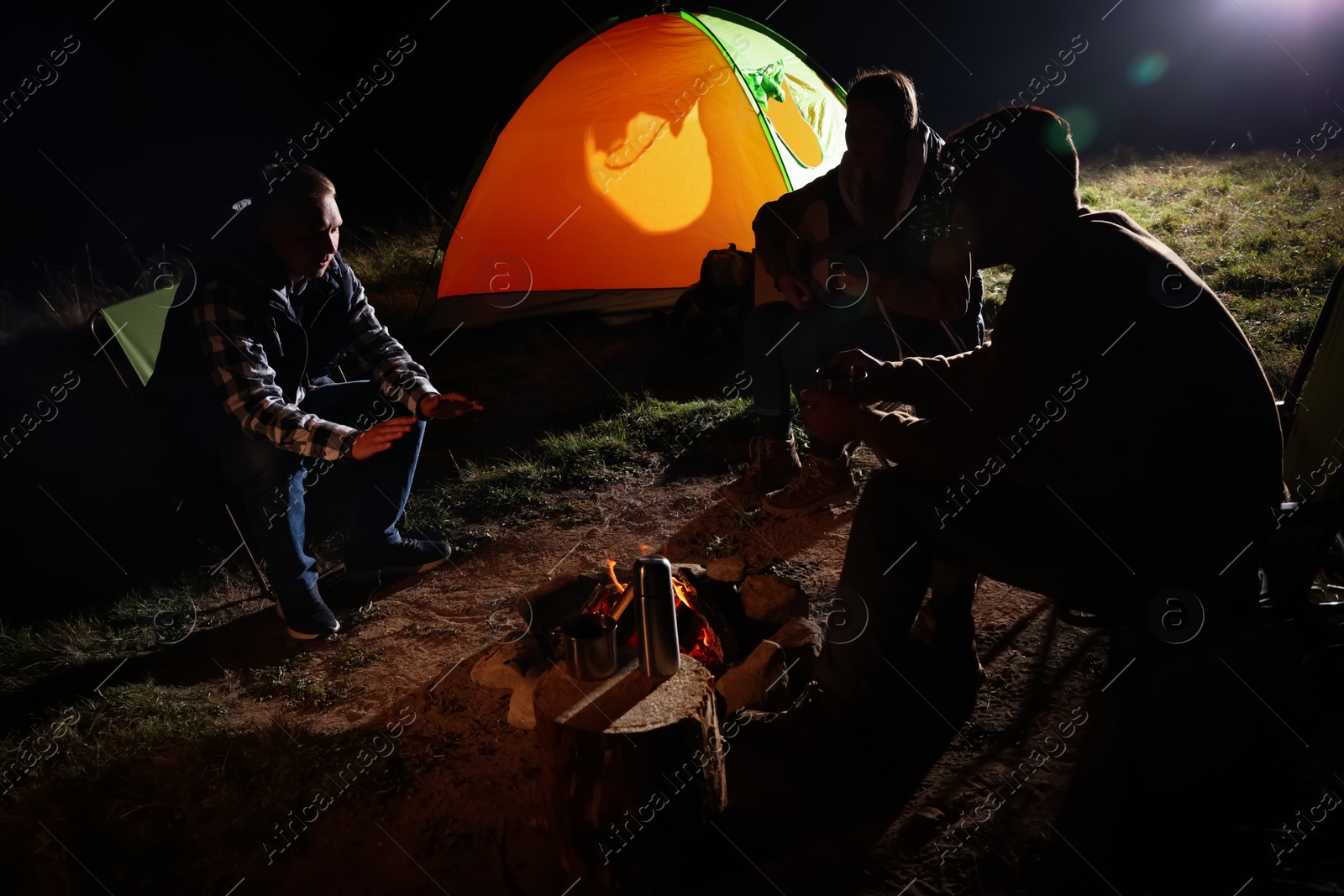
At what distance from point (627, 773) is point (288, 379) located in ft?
7.36

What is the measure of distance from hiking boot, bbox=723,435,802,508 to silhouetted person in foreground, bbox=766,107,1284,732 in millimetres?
1899

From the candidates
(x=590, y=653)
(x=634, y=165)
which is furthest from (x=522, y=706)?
(x=634, y=165)

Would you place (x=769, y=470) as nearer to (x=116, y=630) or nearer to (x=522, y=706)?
(x=522, y=706)

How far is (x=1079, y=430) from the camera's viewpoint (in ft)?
5.68

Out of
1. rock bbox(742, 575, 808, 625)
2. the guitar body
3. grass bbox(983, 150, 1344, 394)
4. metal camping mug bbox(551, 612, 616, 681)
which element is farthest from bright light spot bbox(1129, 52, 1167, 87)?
metal camping mug bbox(551, 612, 616, 681)

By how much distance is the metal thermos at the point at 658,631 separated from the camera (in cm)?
195

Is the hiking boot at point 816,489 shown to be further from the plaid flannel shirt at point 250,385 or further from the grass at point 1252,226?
the grass at point 1252,226

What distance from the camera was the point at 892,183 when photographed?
3.26m

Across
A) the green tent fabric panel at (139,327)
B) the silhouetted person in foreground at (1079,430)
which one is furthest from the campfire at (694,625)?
the green tent fabric panel at (139,327)

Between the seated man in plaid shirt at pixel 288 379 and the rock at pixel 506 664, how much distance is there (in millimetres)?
821

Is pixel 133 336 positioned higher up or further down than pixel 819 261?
higher up

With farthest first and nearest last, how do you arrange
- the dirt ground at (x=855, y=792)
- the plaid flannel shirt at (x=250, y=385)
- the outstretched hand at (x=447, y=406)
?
the outstretched hand at (x=447, y=406)
the plaid flannel shirt at (x=250, y=385)
the dirt ground at (x=855, y=792)

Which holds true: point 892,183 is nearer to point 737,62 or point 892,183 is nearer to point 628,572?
point 628,572

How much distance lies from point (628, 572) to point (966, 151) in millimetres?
1865
